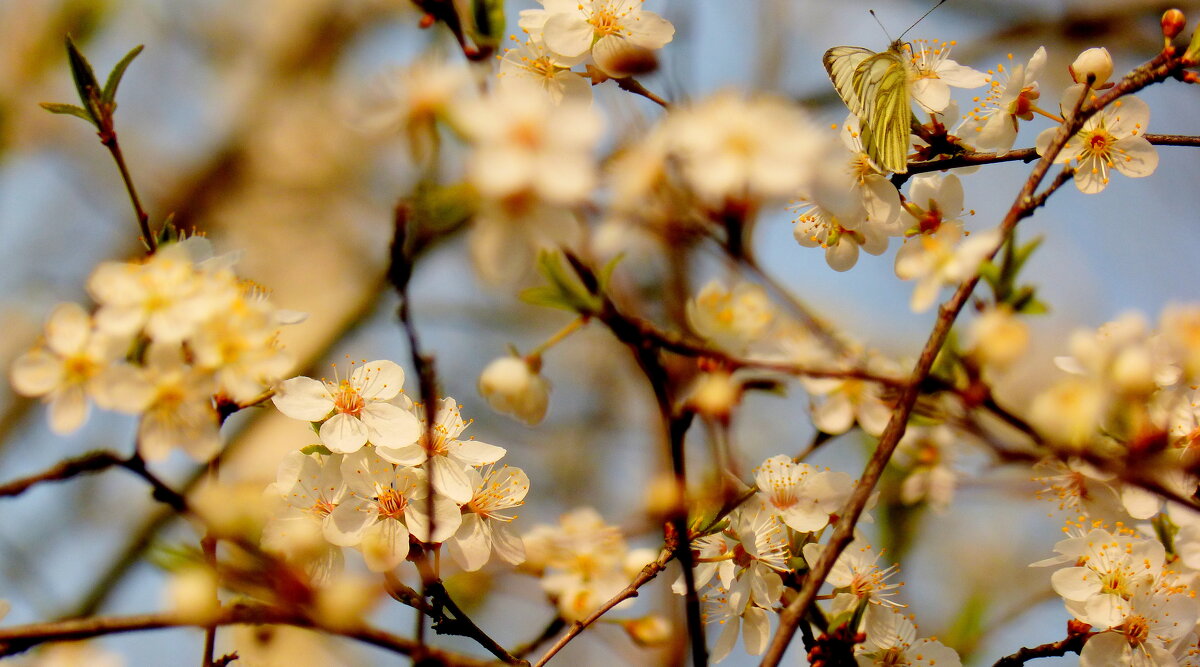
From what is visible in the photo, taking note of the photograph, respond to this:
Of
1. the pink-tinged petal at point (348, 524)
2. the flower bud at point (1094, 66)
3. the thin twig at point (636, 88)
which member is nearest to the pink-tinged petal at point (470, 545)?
the pink-tinged petal at point (348, 524)

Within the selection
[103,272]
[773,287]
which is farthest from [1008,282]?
[103,272]

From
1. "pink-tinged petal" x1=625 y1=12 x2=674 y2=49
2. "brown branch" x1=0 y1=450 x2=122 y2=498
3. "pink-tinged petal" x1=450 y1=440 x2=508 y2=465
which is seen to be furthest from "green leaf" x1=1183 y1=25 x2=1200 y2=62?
"brown branch" x1=0 y1=450 x2=122 y2=498

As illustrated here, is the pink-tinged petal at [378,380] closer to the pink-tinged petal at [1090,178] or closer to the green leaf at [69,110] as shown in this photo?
the green leaf at [69,110]

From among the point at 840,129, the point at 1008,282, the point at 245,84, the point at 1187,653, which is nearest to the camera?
the point at 1008,282

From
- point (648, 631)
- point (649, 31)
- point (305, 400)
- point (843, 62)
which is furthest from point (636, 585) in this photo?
point (843, 62)

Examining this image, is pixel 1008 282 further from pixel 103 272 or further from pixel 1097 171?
pixel 103 272

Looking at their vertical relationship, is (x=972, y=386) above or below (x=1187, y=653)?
above
